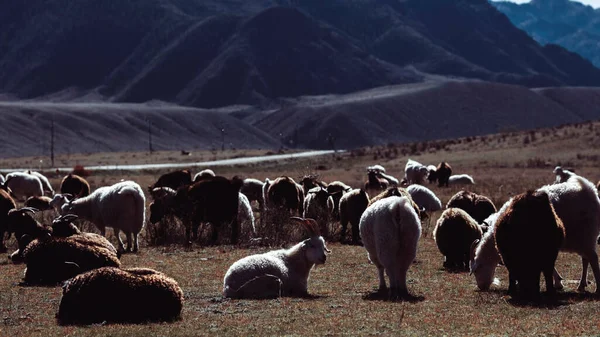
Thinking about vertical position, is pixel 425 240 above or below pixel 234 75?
below

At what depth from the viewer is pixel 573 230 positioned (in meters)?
11.6

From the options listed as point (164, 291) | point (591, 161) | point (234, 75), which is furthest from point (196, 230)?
point (234, 75)

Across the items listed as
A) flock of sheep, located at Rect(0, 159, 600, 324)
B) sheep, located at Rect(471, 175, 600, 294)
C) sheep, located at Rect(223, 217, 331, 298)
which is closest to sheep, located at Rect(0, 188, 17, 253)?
flock of sheep, located at Rect(0, 159, 600, 324)

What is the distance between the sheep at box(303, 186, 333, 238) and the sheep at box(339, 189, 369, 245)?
0.77m

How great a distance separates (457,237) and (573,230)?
9.68 feet

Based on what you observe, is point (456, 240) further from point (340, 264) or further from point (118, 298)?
point (118, 298)

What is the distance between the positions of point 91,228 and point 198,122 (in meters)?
135

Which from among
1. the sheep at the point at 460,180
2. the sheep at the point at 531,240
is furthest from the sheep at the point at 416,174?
the sheep at the point at 531,240

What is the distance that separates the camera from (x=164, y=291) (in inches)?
382

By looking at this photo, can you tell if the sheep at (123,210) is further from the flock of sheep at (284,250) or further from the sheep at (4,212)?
the sheep at (4,212)

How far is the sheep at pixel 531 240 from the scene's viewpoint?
10766mm

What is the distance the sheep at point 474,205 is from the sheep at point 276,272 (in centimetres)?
579

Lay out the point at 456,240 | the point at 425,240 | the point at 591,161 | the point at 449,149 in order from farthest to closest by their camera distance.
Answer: the point at 449,149 < the point at 591,161 < the point at 425,240 < the point at 456,240

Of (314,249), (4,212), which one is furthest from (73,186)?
(314,249)
